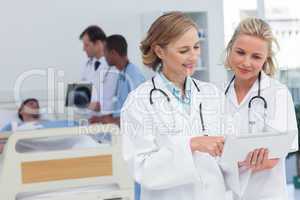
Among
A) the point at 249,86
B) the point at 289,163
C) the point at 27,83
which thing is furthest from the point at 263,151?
the point at 289,163

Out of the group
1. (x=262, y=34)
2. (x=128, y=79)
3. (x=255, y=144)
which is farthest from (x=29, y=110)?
(x=255, y=144)

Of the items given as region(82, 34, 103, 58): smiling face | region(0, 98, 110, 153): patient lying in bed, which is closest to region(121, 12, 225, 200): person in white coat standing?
region(0, 98, 110, 153): patient lying in bed

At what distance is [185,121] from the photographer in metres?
1.55

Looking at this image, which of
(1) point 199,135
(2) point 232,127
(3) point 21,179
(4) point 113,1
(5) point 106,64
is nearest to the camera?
(3) point 21,179

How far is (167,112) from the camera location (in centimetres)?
155

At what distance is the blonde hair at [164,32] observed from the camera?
1.50 meters

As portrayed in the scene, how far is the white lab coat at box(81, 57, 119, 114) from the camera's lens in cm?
398

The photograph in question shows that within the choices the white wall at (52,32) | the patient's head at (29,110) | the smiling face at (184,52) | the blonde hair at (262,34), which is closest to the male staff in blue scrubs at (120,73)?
the white wall at (52,32)

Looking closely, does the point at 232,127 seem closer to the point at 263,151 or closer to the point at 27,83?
the point at 263,151

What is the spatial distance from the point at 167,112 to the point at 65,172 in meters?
0.36

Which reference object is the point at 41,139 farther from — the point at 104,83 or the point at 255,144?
the point at 104,83

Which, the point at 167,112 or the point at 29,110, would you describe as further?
the point at 29,110

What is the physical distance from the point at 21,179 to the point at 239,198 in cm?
70

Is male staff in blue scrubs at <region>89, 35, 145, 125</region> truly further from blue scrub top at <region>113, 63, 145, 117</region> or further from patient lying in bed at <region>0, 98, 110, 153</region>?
patient lying in bed at <region>0, 98, 110, 153</region>
